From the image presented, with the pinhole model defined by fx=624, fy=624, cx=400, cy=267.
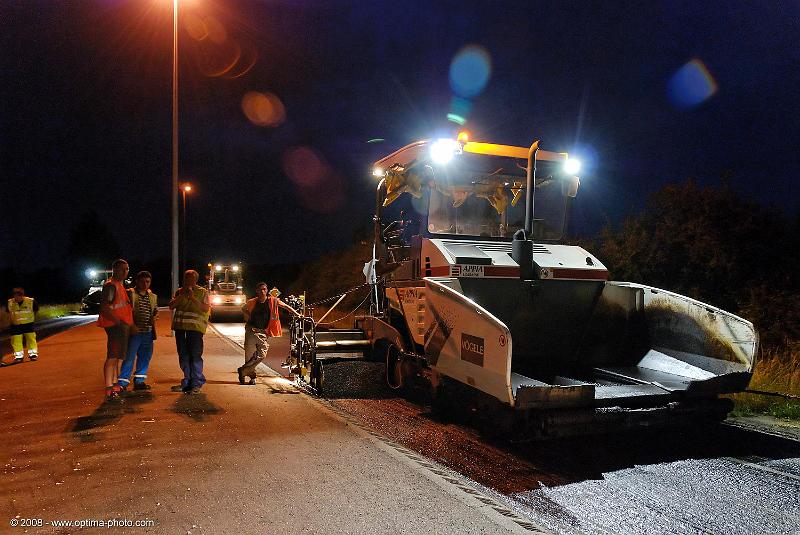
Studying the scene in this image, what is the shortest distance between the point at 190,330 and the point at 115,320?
3.19 feet

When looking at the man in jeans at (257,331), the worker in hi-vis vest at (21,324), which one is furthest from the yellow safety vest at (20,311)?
the man in jeans at (257,331)

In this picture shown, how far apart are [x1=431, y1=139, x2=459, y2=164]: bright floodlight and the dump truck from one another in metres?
0.02

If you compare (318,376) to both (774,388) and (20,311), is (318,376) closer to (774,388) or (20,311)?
(774,388)

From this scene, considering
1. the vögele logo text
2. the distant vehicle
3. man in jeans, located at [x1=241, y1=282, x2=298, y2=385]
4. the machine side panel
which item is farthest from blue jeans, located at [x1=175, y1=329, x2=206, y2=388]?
the distant vehicle

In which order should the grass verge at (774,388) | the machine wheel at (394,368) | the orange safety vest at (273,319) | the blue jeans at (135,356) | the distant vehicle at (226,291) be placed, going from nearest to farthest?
the grass verge at (774,388) → the machine wheel at (394,368) → the blue jeans at (135,356) → the orange safety vest at (273,319) → the distant vehicle at (226,291)

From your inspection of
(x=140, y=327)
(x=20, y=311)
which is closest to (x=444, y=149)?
(x=140, y=327)

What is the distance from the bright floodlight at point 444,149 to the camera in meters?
7.05

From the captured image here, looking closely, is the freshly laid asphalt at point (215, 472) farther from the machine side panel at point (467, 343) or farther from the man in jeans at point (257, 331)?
the man in jeans at point (257, 331)

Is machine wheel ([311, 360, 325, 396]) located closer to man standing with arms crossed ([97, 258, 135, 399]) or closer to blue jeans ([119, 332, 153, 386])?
blue jeans ([119, 332, 153, 386])

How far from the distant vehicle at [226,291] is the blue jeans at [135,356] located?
14879 mm

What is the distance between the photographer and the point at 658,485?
4.91 metres

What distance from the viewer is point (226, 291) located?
28219mm

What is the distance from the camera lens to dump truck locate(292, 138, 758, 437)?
564cm

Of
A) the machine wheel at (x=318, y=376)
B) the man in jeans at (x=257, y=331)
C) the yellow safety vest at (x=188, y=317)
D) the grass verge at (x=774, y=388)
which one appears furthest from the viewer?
the man in jeans at (x=257, y=331)
